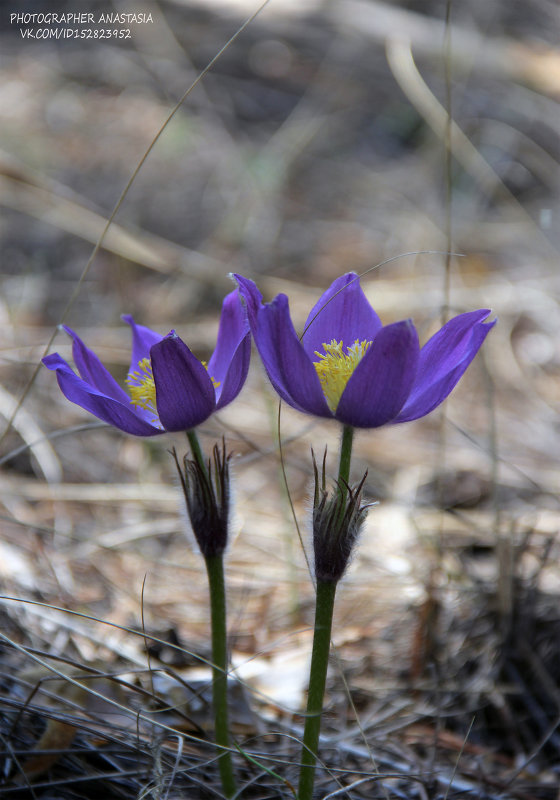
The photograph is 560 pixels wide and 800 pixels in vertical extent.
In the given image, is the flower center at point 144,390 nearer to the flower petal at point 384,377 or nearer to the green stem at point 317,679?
the flower petal at point 384,377

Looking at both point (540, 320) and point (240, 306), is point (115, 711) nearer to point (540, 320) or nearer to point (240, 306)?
point (240, 306)

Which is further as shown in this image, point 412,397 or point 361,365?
point 412,397

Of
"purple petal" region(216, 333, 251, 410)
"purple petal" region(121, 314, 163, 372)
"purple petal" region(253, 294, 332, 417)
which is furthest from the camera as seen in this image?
"purple petal" region(121, 314, 163, 372)

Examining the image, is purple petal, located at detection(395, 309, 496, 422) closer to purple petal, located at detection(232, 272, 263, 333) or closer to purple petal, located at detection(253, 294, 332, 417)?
purple petal, located at detection(253, 294, 332, 417)

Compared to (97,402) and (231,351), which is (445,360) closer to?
(231,351)

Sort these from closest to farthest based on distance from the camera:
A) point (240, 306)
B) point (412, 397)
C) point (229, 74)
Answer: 1. point (412, 397)
2. point (240, 306)
3. point (229, 74)

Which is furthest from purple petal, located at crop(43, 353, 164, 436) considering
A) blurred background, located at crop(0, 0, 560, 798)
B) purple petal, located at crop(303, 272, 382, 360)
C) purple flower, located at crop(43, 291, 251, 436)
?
blurred background, located at crop(0, 0, 560, 798)

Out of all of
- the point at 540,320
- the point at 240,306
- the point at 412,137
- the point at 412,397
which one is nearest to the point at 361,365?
the point at 412,397
